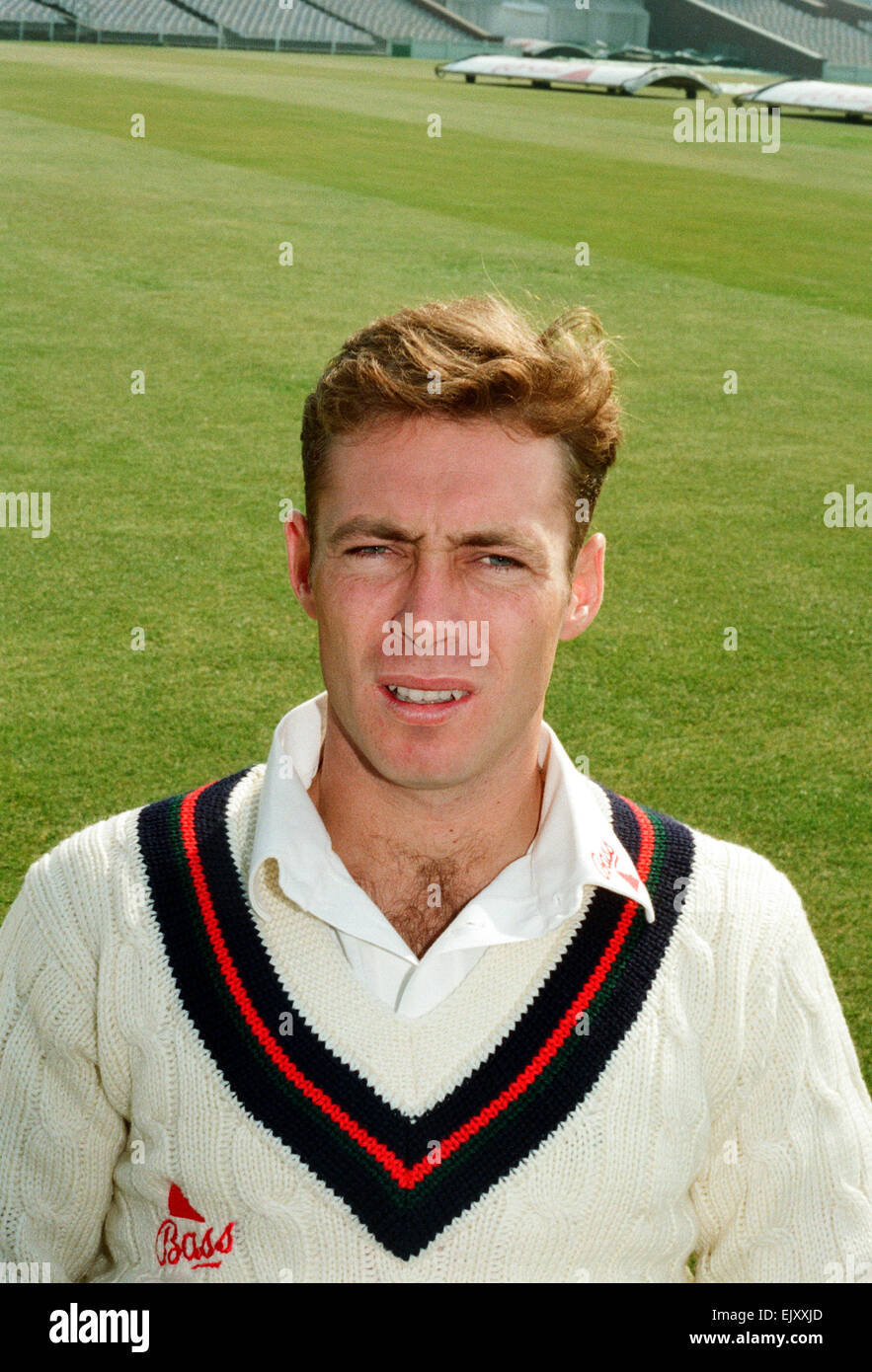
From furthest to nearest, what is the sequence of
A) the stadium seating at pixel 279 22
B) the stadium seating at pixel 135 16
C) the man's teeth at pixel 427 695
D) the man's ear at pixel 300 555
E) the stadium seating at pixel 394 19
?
the stadium seating at pixel 394 19
the stadium seating at pixel 279 22
the stadium seating at pixel 135 16
the man's ear at pixel 300 555
the man's teeth at pixel 427 695

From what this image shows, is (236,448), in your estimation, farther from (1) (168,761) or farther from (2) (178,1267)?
(2) (178,1267)

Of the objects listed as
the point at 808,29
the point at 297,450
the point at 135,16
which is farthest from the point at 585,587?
the point at 808,29

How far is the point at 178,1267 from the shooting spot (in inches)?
76.2

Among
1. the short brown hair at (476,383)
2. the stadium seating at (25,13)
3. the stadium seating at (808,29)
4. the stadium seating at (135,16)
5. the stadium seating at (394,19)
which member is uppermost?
the stadium seating at (808,29)

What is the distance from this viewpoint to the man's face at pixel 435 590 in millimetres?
2008

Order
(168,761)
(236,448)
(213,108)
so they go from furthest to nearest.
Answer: (213,108) → (236,448) → (168,761)

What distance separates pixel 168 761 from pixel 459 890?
2962mm

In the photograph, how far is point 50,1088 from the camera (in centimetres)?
198

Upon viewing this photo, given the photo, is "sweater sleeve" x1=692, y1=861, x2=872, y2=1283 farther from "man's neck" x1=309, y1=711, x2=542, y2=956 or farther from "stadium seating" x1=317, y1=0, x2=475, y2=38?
"stadium seating" x1=317, y1=0, x2=475, y2=38

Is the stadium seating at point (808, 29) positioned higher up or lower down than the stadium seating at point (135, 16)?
higher up

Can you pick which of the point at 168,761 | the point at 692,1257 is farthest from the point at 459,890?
the point at 168,761

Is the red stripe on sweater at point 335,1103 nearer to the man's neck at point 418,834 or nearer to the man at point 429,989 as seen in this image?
the man at point 429,989

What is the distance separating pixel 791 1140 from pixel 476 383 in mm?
1060

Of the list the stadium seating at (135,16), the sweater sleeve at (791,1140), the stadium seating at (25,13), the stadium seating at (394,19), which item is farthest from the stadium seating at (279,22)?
the sweater sleeve at (791,1140)
